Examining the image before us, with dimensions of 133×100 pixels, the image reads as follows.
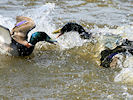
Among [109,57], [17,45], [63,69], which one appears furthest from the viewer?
[17,45]

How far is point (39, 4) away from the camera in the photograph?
10500 mm

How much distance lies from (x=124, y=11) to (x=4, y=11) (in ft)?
13.0

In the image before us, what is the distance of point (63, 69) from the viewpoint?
552 centimetres

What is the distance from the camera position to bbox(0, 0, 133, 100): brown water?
177 inches

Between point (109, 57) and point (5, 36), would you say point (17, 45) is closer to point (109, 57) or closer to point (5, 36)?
point (5, 36)

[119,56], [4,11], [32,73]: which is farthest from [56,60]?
[4,11]

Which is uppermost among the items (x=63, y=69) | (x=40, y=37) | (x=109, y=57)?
(x=40, y=37)

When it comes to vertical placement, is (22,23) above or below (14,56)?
above

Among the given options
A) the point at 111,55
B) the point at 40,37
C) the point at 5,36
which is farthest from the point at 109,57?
the point at 5,36

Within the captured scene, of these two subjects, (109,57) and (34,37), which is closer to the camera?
(109,57)

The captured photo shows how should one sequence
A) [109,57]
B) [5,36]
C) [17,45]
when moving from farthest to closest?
[17,45], [5,36], [109,57]

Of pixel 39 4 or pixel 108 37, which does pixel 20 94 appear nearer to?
pixel 108 37

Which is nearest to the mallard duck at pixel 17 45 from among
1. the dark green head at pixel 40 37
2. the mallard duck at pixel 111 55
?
the dark green head at pixel 40 37

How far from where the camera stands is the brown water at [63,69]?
4.50 metres
